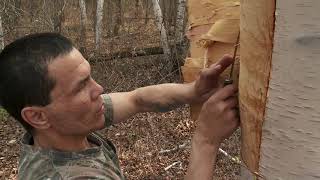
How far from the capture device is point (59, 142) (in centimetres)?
169

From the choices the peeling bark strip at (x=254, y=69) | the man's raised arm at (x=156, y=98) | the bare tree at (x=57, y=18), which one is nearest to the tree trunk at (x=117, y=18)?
the bare tree at (x=57, y=18)

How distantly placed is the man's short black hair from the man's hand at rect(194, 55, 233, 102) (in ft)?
1.60

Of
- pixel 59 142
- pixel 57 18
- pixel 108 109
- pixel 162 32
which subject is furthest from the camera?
pixel 57 18

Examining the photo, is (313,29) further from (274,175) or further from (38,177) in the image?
(38,177)

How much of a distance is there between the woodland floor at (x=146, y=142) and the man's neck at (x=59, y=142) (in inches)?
113

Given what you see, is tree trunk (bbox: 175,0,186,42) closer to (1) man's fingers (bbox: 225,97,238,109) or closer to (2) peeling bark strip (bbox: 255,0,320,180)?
(1) man's fingers (bbox: 225,97,238,109)

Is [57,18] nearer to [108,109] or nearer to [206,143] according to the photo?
[108,109]

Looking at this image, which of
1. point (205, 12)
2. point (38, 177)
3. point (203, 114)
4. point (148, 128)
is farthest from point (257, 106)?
point (148, 128)

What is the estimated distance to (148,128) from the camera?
5.36 meters

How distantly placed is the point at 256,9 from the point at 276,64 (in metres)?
0.15

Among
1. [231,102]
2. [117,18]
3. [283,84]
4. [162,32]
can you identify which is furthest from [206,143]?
[117,18]

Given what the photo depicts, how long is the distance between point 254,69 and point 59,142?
855mm

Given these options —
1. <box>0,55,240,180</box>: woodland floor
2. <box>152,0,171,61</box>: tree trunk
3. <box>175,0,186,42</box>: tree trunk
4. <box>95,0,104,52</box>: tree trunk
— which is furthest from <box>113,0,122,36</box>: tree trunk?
<box>0,55,240,180</box>: woodland floor

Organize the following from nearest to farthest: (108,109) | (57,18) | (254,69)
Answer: (254,69) → (108,109) → (57,18)
